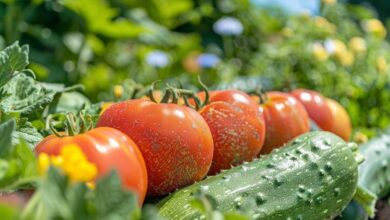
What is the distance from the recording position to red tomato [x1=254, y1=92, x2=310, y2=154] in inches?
86.0

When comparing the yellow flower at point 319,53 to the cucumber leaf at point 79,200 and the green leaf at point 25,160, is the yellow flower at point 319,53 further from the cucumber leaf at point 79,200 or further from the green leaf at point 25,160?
the cucumber leaf at point 79,200

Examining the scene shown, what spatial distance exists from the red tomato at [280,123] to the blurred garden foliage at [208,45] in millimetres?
693

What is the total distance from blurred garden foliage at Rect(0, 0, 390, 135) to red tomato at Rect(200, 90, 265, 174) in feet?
3.13

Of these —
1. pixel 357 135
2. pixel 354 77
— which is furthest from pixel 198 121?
pixel 354 77

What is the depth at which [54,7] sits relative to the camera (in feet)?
13.0

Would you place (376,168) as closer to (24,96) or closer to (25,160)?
(24,96)

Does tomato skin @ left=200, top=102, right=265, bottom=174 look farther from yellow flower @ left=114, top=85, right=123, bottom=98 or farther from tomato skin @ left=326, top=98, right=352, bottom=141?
tomato skin @ left=326, top=98, right=352, bottom=141

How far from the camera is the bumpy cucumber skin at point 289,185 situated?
171 cm

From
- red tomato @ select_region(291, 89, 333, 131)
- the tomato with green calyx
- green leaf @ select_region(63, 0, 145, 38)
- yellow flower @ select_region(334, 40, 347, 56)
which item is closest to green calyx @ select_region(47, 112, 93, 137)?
the tomato with green calyx

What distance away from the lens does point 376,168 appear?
2578mm

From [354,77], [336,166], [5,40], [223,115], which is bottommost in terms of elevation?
[354,77]

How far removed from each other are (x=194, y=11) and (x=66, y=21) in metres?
1.08

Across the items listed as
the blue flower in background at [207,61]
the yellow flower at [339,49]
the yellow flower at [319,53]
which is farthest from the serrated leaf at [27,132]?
the blue flower in background at [207,61]

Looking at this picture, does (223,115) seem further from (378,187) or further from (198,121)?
(378,187)
